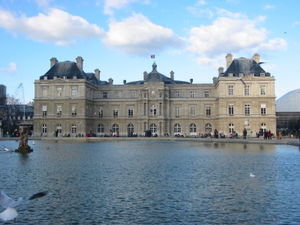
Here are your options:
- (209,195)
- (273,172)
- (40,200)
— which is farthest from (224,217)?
(273,172)

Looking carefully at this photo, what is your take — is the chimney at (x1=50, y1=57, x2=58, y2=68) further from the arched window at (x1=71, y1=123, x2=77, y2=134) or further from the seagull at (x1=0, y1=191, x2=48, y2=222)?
the seagull at (x1=0, y1=191, x2=48, y2=222)

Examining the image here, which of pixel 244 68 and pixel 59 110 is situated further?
pixel 59 110

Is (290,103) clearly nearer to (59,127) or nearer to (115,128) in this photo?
(115,128)

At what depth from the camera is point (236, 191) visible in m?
13.1

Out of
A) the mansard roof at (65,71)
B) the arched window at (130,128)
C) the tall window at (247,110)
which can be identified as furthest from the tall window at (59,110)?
the tall window at (247,110)

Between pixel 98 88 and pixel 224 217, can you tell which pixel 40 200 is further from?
pixel 98 88

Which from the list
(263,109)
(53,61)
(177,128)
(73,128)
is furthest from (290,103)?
(53,61)

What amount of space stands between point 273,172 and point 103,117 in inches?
2443

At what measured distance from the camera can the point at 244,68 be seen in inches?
2781

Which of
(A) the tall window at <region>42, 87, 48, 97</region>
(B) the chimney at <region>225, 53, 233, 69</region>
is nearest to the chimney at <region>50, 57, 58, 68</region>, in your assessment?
(A) the tall window at <region>42, 87, 48, 97</region>

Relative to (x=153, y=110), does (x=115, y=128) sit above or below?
below

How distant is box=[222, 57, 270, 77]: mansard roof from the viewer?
70.1 m

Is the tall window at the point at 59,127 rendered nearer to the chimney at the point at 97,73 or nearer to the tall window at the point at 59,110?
the tall window at the point at 59,110

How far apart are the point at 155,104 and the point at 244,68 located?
1708 cm
